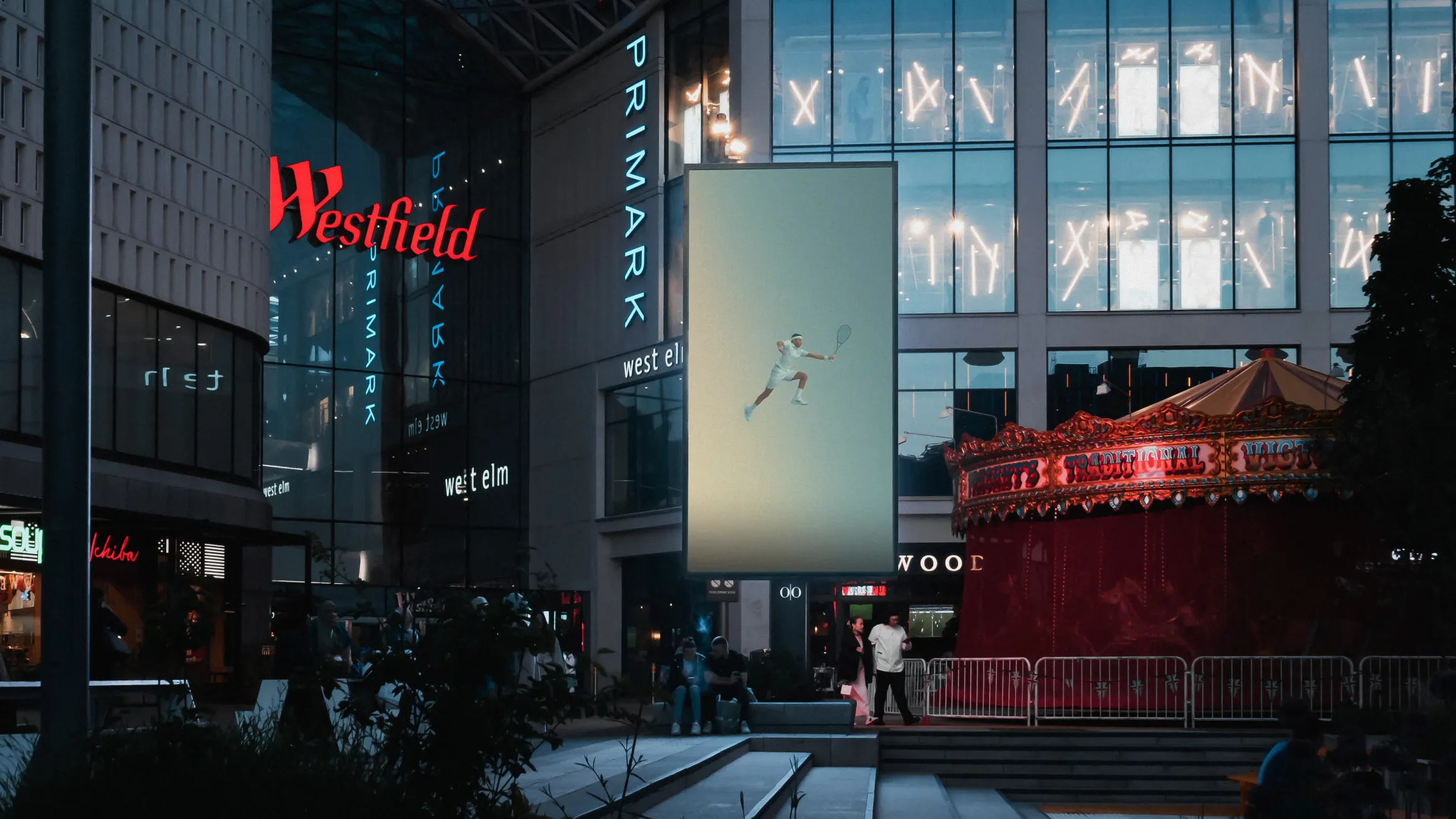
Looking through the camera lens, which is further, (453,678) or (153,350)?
(153,350)

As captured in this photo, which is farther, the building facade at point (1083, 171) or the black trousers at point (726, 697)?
the building facade at point (1083, 171)

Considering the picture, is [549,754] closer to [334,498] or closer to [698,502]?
[698,502]

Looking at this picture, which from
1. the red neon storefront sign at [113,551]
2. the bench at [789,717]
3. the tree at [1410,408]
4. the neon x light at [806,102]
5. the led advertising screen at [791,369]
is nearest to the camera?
the tree at [1410,408]

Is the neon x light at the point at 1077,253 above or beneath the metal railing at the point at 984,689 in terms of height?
above

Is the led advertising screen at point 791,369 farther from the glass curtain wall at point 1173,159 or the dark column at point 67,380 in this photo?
the dark column at point 67,380

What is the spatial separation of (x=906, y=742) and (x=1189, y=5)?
21563mm

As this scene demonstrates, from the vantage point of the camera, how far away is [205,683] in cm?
3162

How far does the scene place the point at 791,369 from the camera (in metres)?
24.7

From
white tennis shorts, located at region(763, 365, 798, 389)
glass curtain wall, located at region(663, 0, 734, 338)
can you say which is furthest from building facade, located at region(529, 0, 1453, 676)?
white tennis shorts, located at region(763, 365, 798, 389)

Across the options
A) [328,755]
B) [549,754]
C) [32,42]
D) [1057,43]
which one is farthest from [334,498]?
[328,755]

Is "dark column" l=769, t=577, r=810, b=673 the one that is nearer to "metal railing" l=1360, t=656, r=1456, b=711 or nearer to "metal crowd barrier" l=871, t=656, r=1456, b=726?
"metal crowd barrier" l=871, t=656, r=1456, b=726

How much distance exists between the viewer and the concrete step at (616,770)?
33.9 ft

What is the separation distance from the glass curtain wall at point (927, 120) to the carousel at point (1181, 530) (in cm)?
1303

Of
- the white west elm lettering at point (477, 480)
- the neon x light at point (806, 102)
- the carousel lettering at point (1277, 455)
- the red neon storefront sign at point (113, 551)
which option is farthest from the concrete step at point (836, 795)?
the white west elm lettering at point (477, 480)
